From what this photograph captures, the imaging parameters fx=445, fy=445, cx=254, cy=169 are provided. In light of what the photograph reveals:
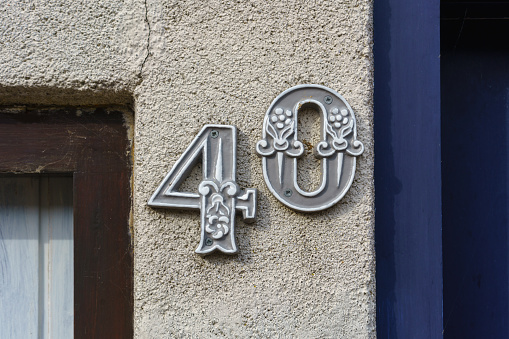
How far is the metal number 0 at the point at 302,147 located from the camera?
109 cm

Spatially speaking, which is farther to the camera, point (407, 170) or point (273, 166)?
point (407, 170)

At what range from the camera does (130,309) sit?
1166 mm

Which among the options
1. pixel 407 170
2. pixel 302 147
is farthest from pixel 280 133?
pixel 407 170

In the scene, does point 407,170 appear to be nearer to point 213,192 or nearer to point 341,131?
point 341,131

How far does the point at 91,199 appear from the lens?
116 centimetres

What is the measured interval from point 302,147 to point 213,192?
0.24m

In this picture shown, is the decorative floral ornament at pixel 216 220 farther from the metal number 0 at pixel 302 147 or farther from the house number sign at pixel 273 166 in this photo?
the metal number 0 at pixel 302 147

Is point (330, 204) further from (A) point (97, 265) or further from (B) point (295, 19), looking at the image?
(A) point (97, 265)

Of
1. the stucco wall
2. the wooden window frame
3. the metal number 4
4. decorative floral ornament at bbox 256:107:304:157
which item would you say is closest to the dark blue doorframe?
the stucco wall

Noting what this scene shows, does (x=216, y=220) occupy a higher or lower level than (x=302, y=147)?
lower

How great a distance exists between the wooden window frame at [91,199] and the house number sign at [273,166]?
179mm

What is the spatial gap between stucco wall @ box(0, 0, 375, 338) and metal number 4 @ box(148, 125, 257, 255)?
3 centimetres

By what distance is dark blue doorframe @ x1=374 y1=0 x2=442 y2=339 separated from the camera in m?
1.22

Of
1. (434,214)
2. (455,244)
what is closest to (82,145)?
(434,214)
